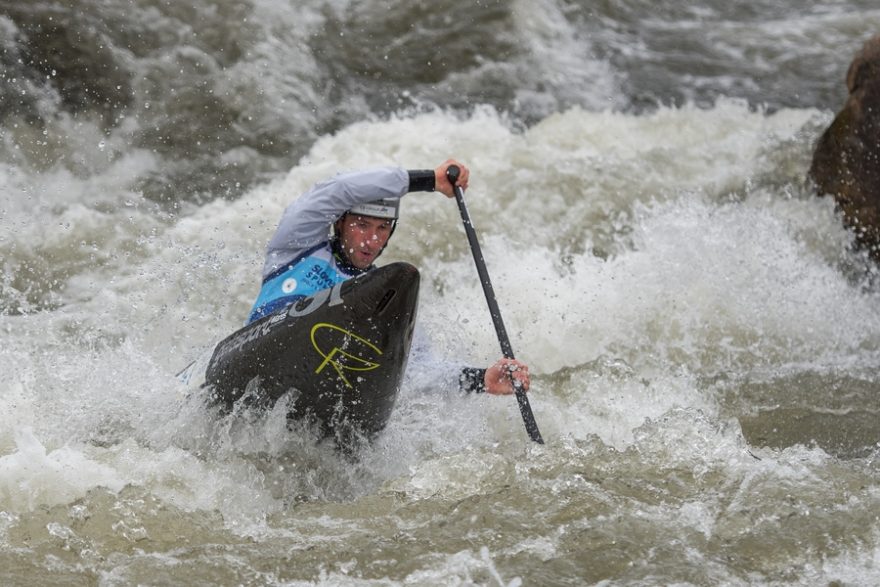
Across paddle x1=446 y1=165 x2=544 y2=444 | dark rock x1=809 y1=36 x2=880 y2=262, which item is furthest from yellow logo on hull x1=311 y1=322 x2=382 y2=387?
dark rock x1=809 y1=36 x2=880 y2=262

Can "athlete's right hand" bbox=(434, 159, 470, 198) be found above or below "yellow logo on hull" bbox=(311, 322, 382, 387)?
above

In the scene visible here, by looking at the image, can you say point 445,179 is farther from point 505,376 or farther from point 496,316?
point 505,376

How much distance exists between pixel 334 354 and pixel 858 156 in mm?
4926

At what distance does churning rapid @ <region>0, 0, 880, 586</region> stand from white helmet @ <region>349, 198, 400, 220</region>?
718 mm

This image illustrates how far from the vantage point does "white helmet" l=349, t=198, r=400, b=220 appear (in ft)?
17.3

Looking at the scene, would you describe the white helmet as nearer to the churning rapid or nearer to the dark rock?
the churning rapid

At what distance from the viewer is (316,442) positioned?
5.09m

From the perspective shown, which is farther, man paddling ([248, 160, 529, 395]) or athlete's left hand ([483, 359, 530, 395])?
man paddling ([248, 160, 529, 395])

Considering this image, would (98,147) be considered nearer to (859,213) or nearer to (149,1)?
(149,1)

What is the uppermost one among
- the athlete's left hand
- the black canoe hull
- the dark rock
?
the black canoe hull

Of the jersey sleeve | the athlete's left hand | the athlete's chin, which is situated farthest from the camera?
the athlete's chin

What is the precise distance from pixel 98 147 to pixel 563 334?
389 centimetres

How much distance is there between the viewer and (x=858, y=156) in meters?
8.22

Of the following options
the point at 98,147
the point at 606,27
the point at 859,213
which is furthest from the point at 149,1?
the point at 859,213
